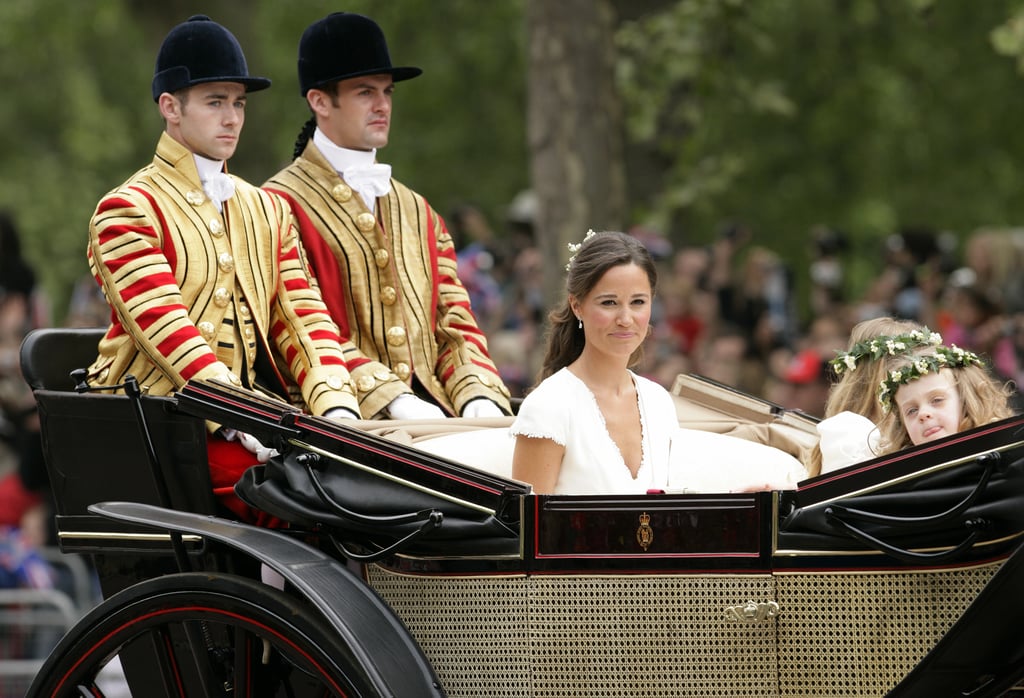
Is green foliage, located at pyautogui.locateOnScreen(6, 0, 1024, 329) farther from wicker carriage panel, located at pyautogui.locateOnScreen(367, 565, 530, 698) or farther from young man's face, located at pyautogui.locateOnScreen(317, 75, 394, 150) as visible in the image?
wicker carriage panel, located at pyautogui.locateOnScreen(367, 565, 530, 698)

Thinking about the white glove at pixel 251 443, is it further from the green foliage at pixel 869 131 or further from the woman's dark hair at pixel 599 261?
the green foliage at pixel 869 131

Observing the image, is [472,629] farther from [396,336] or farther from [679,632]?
[396,336]

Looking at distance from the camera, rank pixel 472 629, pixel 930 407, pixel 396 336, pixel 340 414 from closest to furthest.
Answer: pixel 472 629, pixel 930 407, pixel 340 414, pixel 396 336

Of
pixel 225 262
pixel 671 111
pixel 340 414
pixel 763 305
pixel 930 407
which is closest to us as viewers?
pixel 930 407

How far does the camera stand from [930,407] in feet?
12.7

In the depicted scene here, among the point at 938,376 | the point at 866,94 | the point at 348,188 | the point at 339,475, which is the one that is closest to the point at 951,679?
the point at 938,376

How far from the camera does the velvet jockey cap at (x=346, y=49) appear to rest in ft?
15.9

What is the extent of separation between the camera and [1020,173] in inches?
643

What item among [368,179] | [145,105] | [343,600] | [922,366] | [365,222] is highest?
[145,105]

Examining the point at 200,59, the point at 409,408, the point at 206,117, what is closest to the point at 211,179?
the point at 206,117

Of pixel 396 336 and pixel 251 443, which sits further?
pixel 396 336

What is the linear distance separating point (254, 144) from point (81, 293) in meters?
2.20

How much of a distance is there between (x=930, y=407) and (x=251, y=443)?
174 cm

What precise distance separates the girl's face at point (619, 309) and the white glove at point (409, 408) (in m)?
0.89
